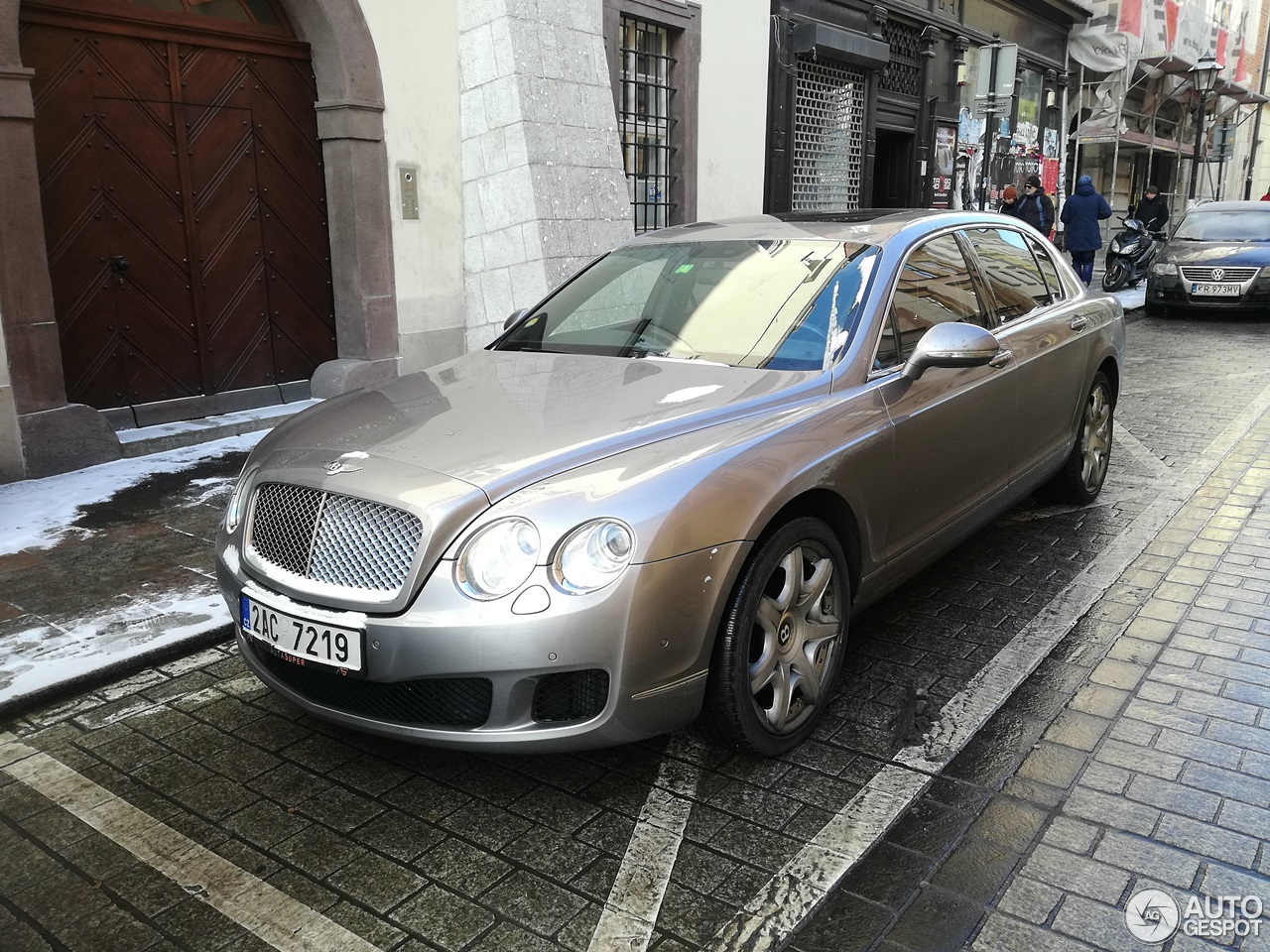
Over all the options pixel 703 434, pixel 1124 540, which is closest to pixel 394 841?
pixel 703 434

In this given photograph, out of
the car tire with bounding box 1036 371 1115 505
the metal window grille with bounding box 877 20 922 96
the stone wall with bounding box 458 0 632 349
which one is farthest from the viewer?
the metal window grille with bounding box 877 20 922 96

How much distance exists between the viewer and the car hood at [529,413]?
111 inches

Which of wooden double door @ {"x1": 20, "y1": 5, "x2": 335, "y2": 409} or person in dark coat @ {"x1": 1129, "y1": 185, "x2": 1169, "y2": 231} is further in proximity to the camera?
person in dark coat @ {"x1": 1129, "y1": 185, "x2": 1169, "y2": 231}

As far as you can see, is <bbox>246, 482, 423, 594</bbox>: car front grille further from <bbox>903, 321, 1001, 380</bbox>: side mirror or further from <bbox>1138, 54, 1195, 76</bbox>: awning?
<bbox>1138, 54, 1195, 76</bbox>: awning

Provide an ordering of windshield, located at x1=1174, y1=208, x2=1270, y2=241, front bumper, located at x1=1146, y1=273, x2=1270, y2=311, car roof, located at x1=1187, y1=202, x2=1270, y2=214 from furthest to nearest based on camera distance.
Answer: car roof, located at x1=1187, y1=202, x2=1270, y2=214 < windshield, located at x1=1174, y1=208, x2=1270, y2=241 < front bumper, located at x1=1146, y1=273, x2=1270, y2=311

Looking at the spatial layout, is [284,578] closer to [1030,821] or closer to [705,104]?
[1030,821]

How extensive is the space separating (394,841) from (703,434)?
4.51 ft

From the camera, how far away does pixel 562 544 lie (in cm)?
259

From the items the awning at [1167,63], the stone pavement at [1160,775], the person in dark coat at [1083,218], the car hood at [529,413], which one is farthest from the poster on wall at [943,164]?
the car hood at [529,413]

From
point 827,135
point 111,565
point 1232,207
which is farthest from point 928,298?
point 1232,207

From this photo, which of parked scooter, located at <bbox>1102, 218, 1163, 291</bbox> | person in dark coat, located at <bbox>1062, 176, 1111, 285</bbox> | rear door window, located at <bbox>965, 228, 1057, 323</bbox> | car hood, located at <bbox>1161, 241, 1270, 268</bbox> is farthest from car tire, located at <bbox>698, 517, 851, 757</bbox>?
parked scooter, located at <bbox>1102, 218, 1163, 291</bbox>

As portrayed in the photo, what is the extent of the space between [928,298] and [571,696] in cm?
221

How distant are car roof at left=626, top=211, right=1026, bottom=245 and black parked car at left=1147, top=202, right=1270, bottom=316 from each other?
1176cm

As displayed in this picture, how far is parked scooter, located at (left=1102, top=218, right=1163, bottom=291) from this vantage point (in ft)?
A: 59.5
